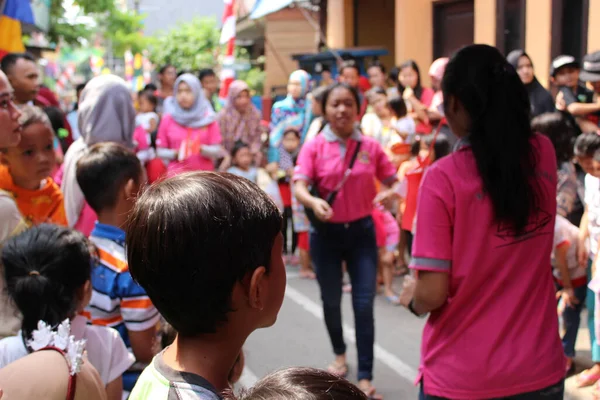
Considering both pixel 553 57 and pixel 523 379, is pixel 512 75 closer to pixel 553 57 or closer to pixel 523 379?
pixel 523 379

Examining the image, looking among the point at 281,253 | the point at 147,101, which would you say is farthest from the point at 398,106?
the point at 281,253

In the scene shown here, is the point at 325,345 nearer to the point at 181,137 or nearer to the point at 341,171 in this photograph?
the point at 341,171

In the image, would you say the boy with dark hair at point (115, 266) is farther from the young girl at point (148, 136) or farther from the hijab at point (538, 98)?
the hijab at point (538, 98)

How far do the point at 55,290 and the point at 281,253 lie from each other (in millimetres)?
1148

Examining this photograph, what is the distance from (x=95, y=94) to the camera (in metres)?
4.66

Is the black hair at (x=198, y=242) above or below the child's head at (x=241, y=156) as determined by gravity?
above

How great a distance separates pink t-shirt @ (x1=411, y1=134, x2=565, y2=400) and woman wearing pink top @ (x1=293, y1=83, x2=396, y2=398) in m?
2.02

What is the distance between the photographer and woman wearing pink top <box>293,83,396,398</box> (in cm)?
461

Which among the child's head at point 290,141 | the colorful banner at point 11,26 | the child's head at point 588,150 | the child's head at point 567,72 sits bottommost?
the child's head at point 290,141

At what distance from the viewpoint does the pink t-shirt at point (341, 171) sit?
4633mm

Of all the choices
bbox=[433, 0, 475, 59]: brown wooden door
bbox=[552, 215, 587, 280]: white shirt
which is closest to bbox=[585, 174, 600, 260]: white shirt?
bbox=[552, 215, 587, 280]: white shirt

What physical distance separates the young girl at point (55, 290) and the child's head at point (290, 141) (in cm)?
599

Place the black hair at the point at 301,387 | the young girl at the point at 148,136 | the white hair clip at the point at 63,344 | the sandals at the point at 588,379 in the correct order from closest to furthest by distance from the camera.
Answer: the black hair at the point at 301,387 < the white hair clip at the point at 63,344 < the sandals at the point at 588,379 < the young girl at the point at 148,136

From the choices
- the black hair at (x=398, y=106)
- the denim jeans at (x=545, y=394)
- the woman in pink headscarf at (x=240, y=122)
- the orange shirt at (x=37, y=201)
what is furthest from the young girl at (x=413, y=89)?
the denim jeans at (x=545, y=394)
